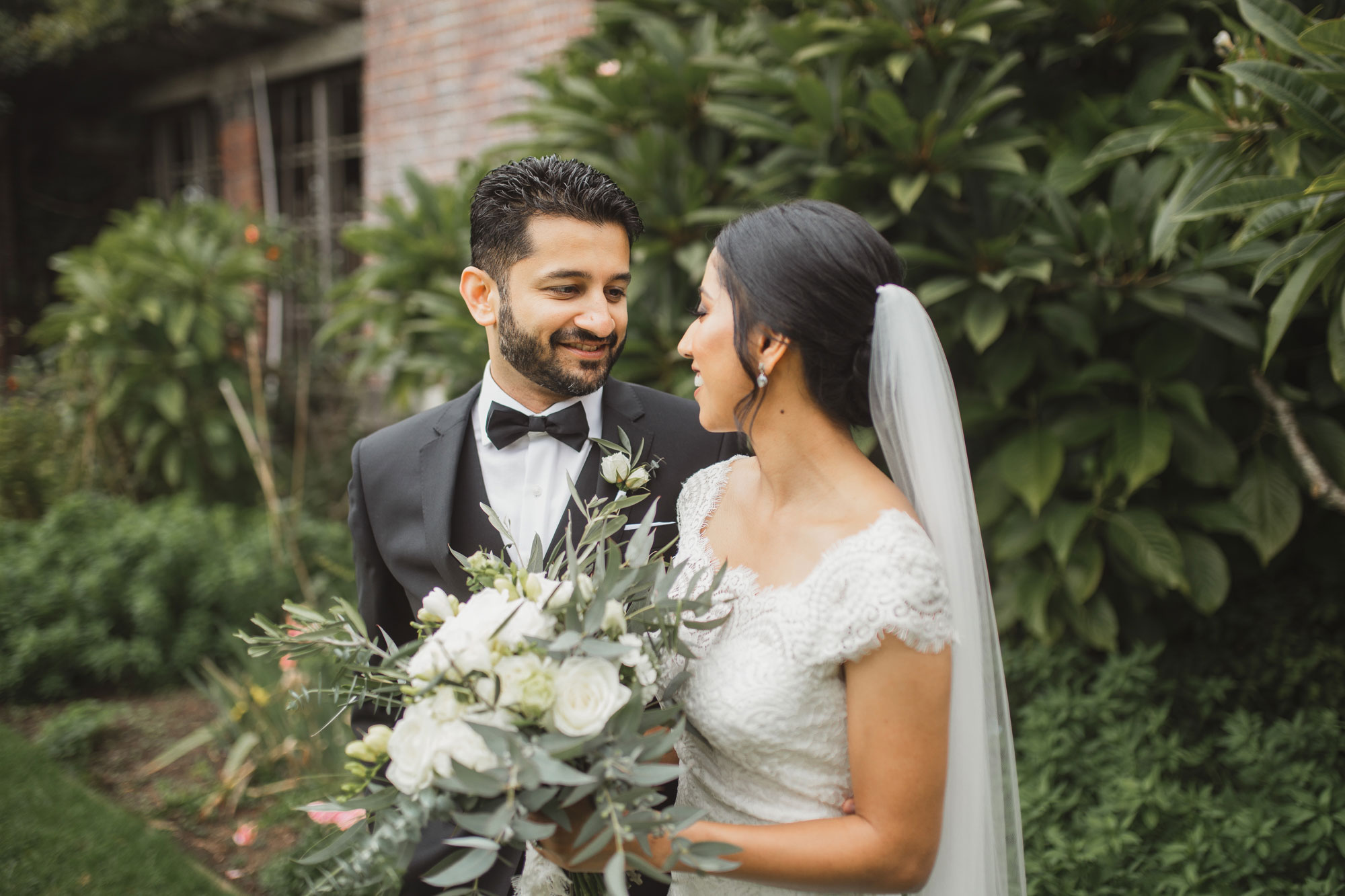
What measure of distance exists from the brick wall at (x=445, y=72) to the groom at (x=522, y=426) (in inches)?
165

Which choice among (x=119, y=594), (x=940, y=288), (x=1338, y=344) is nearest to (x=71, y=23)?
(x=119, y=594)

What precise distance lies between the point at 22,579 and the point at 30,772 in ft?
3.94

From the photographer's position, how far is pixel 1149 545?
2689mm

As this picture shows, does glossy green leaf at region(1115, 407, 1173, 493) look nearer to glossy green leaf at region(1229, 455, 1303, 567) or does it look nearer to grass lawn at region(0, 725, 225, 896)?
glossy green leaf at region(1229, 455, 1303, 567)

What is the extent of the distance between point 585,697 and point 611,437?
0.81 meters

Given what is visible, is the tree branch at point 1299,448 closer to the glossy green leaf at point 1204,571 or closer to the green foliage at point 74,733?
the glossy green leaf at point 1204,571

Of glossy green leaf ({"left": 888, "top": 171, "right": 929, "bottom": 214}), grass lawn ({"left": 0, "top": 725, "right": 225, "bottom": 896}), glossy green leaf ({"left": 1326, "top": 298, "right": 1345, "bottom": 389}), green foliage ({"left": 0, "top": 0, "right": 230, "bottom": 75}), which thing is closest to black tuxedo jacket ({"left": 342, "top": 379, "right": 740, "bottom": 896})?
glossy green leaf ({"left": 888, "top": 171, "right": 929, "bottom": 214})

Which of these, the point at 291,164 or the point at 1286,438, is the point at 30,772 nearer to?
the point at 1286,438

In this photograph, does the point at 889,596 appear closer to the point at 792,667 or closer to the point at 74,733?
the point at 792,667

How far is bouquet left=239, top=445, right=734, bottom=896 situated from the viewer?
1103 mm

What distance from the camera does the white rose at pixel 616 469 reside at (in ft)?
5.30

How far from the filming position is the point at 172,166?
968 cm

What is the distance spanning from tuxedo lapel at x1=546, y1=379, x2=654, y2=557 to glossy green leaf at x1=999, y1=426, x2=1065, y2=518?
4.68ft

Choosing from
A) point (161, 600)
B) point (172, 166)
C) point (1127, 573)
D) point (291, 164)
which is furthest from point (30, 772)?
point (172, 166)
